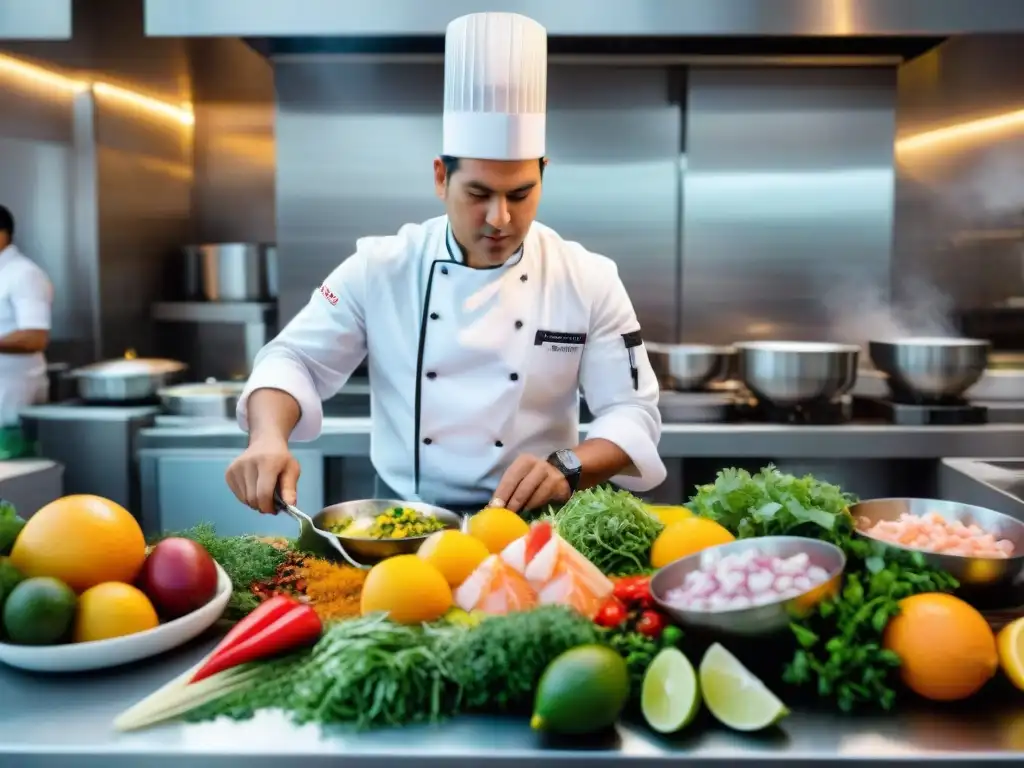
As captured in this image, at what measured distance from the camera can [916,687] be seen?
127 cm

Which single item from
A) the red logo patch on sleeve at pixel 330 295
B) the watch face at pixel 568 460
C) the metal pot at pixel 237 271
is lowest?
the watch face at pixel 568 460

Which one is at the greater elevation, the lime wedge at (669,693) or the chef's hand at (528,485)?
the chef's hand at (528,485)

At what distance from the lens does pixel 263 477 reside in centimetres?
187

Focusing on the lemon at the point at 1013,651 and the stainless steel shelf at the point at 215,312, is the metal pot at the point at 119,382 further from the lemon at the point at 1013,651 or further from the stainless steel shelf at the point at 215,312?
the lemon at the point at 1013,651

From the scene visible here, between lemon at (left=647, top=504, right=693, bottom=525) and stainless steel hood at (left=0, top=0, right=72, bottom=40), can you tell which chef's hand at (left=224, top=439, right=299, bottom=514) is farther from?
stainless steel hood at (left=0, top=0, right=72, bottom=40)

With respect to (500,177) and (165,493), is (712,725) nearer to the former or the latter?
(500,177)

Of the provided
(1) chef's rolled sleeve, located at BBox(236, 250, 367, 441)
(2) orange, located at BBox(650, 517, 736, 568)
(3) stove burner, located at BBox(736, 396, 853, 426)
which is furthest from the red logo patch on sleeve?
(3) stove burner, located at BBox(736, 396, 853, 426)

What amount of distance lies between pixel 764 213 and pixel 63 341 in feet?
11.4

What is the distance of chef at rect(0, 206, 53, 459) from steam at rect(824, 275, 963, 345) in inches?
143

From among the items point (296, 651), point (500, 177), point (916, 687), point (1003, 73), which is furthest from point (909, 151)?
point (296, 651)

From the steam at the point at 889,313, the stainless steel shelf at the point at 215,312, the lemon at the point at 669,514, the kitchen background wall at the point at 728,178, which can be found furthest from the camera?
the stainless steel shelf at the point at 215,312

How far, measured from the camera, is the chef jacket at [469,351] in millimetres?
2467

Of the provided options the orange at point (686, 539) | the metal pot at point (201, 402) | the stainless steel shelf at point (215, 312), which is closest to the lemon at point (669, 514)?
the orange at point (686, 539)

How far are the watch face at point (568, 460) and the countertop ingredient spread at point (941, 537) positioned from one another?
690 mm
